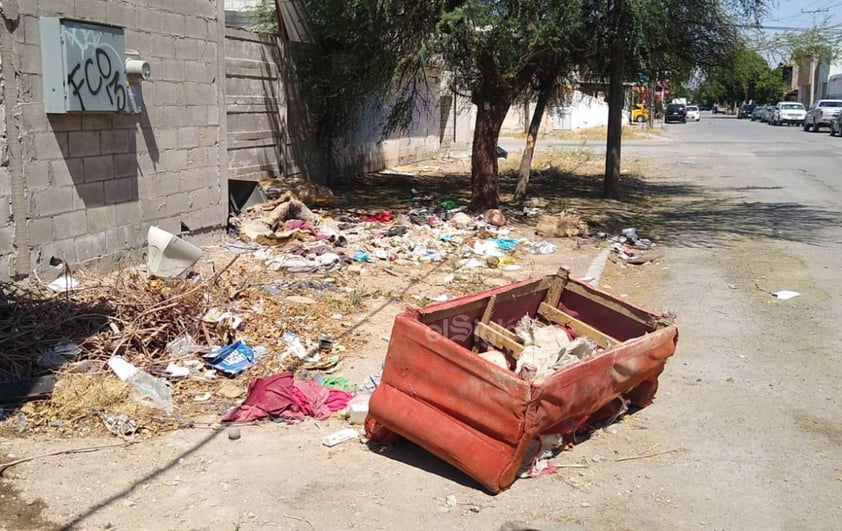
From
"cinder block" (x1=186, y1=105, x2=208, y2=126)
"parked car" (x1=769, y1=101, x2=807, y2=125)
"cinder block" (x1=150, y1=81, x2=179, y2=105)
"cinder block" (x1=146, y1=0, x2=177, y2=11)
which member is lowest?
"cinder block" (x1=186, y1=105, x2=208, y2=126)

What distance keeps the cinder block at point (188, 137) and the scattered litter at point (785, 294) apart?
679 cm

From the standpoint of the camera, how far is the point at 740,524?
4227 millimetres

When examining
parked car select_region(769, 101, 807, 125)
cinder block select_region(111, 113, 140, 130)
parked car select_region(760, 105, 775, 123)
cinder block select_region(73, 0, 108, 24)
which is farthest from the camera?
parked car select_region(760, 105, 775, 123)

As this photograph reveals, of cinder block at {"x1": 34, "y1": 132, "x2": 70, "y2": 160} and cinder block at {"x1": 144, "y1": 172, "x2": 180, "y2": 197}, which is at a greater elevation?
cinder block at {"x1": 34, "y1": 132, "x2": 70, "y2": 160}

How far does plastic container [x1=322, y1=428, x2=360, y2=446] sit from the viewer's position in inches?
197

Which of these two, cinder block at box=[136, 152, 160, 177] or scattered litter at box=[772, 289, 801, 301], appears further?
cinder block at box=[136, 152, 160, 177]

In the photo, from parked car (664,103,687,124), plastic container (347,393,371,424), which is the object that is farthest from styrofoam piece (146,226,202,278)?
parked car (664,103,687,124)

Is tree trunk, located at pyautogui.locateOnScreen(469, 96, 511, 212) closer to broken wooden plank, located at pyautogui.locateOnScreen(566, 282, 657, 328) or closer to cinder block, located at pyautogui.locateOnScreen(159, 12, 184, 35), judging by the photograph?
cinder block, located at pyautogui.locateOnScreen(159, 12, 184, 35)

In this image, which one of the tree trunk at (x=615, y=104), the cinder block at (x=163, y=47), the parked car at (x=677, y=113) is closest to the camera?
the cinder block at (x=163, y=47)

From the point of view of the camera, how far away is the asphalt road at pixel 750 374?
14.7ft

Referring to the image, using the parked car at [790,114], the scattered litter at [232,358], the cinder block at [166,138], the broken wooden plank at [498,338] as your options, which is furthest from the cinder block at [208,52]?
the parked car at [790,114]

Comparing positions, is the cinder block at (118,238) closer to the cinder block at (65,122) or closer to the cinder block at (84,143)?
the cinder block at (84,143)

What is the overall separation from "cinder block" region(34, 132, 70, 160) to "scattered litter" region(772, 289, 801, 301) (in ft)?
23.9

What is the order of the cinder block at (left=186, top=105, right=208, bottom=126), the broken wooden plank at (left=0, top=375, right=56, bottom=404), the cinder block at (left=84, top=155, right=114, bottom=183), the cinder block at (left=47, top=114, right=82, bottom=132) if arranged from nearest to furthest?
the broken wooden plank at (left=0, top=375, right=56, bottom=404), the cinder block at (left=47, top=114, right=82, bottom=132), the cinder block at (left=84, top=155, right=114, bottom=183), the cinder block at (left=186, top=105, right=208, bottom=126)
